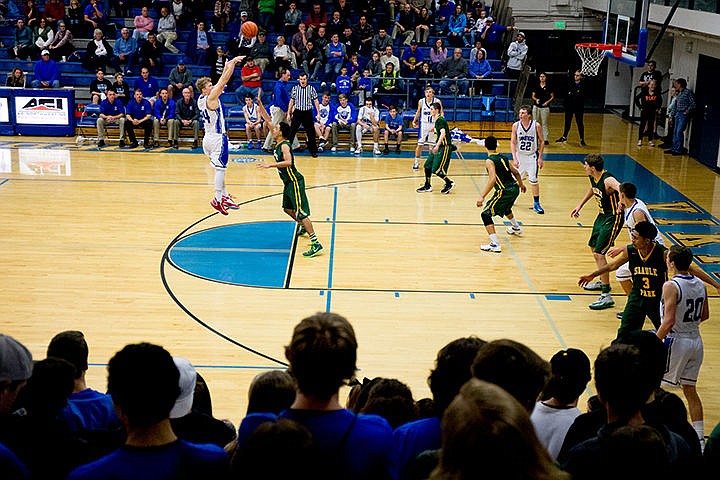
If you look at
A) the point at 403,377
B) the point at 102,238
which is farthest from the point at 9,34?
the point at 403,377

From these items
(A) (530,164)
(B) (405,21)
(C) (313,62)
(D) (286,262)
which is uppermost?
(B) (405,21)

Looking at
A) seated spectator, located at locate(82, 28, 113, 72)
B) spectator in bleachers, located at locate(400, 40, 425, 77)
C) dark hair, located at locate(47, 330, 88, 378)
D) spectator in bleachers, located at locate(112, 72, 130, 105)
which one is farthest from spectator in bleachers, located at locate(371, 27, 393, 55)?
dark hair, located at locate(47, 330, 88, 378)

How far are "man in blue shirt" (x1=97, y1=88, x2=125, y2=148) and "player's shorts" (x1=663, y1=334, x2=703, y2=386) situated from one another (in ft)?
49.6

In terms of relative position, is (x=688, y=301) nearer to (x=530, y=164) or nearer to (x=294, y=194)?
(x=294, y=194)

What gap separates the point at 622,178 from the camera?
17.0m

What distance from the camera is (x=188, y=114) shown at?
792 inches

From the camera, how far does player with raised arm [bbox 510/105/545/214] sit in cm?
1398

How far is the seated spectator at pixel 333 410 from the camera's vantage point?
3164mm

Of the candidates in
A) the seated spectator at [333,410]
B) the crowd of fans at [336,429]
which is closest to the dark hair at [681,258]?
the crowd of fans at [336,429]

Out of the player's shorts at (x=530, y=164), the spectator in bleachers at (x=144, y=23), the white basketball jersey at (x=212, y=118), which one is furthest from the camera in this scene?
the spectator in bleachers at (x=144, y=23)

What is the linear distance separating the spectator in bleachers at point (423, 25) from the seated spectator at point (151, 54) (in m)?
6.76

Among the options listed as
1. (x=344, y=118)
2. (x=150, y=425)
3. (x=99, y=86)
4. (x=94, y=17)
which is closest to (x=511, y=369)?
(x=150, y=425)

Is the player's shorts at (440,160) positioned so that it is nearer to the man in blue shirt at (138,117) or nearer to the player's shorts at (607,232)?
the player's shorts at (607,232)

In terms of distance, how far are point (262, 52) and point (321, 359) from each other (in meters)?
19.9
